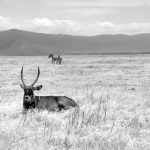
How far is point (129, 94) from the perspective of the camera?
14227 mm

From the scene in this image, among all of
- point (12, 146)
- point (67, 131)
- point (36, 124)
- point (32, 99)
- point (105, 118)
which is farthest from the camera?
point (32, 99)

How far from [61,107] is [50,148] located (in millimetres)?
4128

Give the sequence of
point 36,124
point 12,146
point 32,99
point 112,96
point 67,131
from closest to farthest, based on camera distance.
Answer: point 12,146 → point 67,131 → point 36,124 → point 32,99 → point 112,96

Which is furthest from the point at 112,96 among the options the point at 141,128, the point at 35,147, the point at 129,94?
the point at 35,147

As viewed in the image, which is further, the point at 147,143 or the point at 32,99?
the point at 32,99

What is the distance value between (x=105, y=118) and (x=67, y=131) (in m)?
1.67

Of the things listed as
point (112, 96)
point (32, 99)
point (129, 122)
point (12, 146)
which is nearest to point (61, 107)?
point (32, 99)

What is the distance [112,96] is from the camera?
1368 centimetres

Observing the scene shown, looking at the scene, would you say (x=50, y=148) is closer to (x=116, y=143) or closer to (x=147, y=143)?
(x=116, y=143)

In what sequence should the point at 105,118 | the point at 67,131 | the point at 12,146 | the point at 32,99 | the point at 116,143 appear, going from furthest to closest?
the point at 32,99, the point at 105,118, the point at 67,131, the point at 116,143, the point at 12,146

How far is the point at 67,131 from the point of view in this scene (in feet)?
26.1

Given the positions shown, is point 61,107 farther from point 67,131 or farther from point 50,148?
point 50,148

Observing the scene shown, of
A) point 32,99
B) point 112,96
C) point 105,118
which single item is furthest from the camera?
point 112,96

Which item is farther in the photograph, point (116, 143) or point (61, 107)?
point (61, 107)
